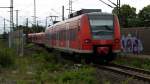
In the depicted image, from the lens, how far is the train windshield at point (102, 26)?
23750 millimetres

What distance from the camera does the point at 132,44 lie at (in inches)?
1431

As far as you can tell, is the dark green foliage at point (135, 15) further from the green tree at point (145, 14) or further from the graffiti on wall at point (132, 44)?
the graffiti on wall at point (132, 44)

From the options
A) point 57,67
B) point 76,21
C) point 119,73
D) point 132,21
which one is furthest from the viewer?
point 132,21

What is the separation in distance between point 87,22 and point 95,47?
4.64ft

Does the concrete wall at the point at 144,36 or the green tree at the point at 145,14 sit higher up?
the green tree at the point at 145,14

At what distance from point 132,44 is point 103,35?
42.6 ft

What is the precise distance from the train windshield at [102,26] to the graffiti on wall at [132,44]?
1216 cm

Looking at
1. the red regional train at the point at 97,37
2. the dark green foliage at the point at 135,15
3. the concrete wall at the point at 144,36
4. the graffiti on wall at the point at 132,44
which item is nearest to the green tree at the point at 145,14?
the dark green foliage at the point at 135,15

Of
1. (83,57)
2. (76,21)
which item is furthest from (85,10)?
(83,57)

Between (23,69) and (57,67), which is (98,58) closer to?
(57,67)

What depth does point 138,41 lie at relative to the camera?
118 feet

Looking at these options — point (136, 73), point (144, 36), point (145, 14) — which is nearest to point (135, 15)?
point (145, 14)

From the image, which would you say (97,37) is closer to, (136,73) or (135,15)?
(136,73)

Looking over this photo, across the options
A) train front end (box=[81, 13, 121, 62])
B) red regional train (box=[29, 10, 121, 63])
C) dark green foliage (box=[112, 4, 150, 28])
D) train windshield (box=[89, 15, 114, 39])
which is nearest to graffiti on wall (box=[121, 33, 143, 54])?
red regional train (box=[29, 10, 121, 63])
